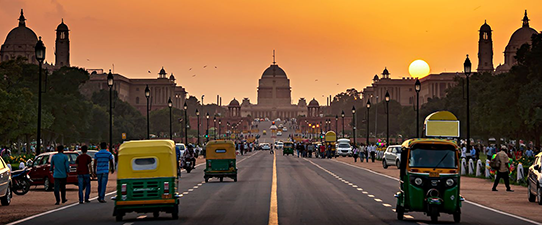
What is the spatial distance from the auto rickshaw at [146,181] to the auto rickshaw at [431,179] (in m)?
4.93

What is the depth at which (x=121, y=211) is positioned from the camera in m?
18.0

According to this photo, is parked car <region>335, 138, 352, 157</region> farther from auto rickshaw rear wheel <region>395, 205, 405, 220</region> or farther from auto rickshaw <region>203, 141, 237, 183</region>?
auto rickshaw rear wheel <region>395, 205, 405, 220</region>

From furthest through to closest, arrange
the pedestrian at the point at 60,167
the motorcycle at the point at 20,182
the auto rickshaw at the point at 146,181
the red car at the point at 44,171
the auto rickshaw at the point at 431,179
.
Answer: the red car at the point at 44,171 < the motorcycle at the point at 20,182 < the pedestrian at the point at 60,167 < the auto rickshaw at the point at 146,181 < the auto rickshaw at the point at 431,179

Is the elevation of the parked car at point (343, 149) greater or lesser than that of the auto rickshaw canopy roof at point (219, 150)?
lesser

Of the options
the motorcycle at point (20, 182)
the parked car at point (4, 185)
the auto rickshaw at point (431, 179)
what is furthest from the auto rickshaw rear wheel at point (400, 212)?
the motorcycle at point (20, 182)

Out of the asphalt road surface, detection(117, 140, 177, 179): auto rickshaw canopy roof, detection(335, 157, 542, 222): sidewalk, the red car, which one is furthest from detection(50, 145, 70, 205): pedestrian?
detection(335, 157, 542, 222): sidewalk

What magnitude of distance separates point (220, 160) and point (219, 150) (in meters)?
0.47

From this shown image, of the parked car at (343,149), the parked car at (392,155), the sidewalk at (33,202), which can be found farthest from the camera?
the parked car at (343,149)

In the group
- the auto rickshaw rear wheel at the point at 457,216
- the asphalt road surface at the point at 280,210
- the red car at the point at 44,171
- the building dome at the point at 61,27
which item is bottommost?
the asphalt road surface at the point at 280,210

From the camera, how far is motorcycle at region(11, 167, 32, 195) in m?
28.5

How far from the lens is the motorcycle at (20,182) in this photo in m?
28.5

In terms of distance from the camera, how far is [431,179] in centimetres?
1770

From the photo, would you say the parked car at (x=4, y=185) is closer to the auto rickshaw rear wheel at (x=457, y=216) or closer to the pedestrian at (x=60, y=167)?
the pedestrian at (x=60, y=167)

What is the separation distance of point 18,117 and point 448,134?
3967 centimetres
